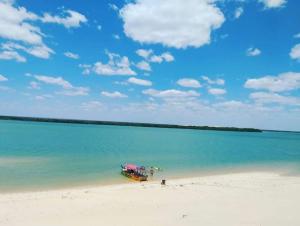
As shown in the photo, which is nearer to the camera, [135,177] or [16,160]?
[135,177]

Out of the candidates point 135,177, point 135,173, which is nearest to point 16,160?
point 135,173

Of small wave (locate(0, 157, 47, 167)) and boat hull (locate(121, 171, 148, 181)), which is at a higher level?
small wave (locate(0, 157, 47, 167))

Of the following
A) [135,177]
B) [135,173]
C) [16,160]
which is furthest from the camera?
[16,160]

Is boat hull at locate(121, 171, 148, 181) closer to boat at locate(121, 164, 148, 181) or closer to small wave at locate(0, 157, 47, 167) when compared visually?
boat at locate(121, 164, 148, 181)

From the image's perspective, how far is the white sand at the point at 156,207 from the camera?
11.8m

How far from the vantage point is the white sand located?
11.8 m

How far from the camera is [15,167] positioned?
25.8m

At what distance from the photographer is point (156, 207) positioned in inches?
548

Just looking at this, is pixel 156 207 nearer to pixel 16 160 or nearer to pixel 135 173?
pixel 135 173

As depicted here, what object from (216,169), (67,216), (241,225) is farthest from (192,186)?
(216,169)

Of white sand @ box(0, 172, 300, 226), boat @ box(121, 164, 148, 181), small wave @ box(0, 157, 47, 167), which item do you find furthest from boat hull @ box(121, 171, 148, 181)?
small wave @ box(0, 157, 47, 167)

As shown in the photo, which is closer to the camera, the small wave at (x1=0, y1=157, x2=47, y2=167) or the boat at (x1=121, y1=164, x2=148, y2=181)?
the boat at (x1=121, y1=164, x2=148, y2=181)

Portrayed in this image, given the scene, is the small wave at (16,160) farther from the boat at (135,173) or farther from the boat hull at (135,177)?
the boat hull at (135,177)

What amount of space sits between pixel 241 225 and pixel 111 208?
17.5 ft
